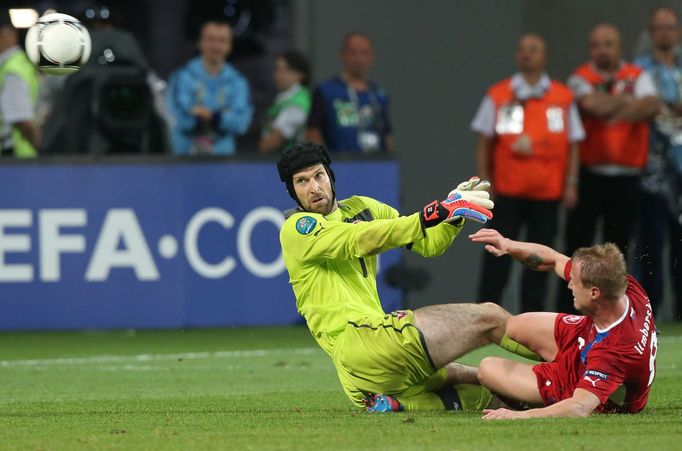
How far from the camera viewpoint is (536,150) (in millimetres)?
12117

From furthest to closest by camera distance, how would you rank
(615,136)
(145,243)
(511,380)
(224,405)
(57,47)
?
1. (615,136)
2. (145,243)
3. (57,47)
4. (224,405)
5. (511,380)

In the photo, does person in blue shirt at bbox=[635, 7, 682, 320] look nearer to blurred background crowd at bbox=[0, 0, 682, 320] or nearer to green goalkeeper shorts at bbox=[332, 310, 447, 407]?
blurred background crowd at bbox=[0, 0, 682, 320]

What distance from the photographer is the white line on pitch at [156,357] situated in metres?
10.3

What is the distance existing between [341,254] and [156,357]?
13.2ft

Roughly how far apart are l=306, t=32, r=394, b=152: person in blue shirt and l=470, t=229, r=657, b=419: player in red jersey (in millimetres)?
5590

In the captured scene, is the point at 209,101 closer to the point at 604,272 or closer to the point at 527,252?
the point at 527,252

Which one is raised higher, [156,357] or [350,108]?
[350,108]

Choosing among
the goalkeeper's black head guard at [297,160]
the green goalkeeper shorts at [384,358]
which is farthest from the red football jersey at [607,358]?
the goalkeeper's black head guard at [297,160]

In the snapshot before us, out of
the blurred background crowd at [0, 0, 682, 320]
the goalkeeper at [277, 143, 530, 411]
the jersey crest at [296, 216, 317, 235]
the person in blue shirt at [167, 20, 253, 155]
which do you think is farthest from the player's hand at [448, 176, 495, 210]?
the person in blue shirt at [167, 20, 253, 155]

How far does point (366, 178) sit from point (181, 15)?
4639 millimetres

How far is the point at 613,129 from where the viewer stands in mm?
12367

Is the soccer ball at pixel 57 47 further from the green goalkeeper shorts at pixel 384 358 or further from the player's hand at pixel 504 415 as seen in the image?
the player's hand at pixel 504 415

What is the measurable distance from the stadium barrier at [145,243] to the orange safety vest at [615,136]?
1970mm

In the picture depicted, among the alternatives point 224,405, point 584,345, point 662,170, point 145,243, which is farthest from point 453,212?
point 662,170
